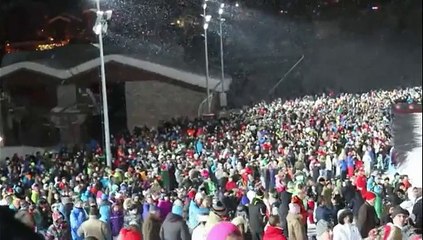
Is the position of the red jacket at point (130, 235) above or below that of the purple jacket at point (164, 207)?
above

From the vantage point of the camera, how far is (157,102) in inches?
316

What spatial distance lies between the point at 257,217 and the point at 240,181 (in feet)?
4.73

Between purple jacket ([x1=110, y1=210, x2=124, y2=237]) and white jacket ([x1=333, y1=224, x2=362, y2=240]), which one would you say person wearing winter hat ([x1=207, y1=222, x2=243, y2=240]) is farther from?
purple jacket ([x1=110, y1=210, x2=124, y2=237])

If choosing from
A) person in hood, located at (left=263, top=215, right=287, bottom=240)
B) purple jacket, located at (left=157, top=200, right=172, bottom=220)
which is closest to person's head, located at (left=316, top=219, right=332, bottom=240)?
person in hood, located at (left=263, top=215, right=287, bottom=240)

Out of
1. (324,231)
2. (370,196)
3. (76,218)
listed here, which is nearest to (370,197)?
(370,196)

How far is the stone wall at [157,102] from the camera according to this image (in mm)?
7820

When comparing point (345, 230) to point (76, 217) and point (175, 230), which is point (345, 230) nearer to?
point (175, 230)

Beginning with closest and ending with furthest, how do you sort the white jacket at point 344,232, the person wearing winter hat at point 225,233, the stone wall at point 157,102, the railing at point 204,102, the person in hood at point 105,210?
the person wearing winter hat at point 225,233 → the white jacket at point 344,232 → the person in hood at point 105,210 → the railing at point 204,102 → the stone wall at point 157,102

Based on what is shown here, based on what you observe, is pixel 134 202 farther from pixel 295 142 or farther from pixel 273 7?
pixel 273 7

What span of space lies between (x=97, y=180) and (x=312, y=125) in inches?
71.2

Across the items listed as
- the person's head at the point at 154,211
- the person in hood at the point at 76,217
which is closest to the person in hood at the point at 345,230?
the person's head at the point at 154,211

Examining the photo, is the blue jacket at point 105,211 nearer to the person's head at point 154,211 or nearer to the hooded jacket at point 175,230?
the person's head at point 154,211

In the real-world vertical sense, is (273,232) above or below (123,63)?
below

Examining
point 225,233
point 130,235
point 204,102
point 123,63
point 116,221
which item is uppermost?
point 123,63
